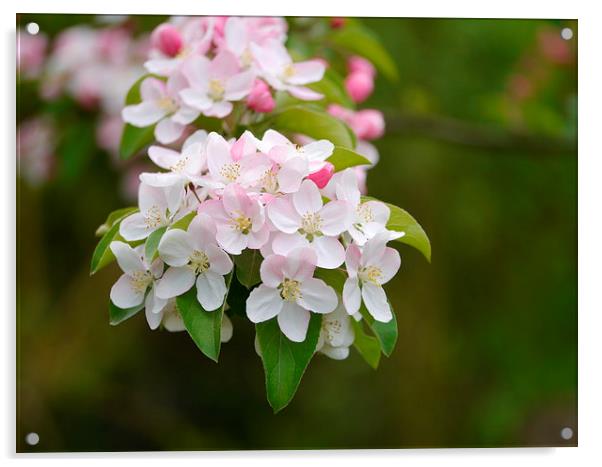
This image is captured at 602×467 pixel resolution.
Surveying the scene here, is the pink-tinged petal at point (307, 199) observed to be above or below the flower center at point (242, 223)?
above

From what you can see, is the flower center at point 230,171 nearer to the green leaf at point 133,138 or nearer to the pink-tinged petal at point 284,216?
the pink-tinged petal at point 284,216

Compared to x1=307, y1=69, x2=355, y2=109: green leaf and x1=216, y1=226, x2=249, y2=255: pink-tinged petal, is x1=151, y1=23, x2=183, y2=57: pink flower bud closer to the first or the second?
x1=307, y1=69, x2=355, y2=109: green leaf

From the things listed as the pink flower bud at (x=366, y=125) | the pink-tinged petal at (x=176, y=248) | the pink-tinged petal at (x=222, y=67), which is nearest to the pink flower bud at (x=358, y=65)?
the pink flower bud at (x=366, y=125)

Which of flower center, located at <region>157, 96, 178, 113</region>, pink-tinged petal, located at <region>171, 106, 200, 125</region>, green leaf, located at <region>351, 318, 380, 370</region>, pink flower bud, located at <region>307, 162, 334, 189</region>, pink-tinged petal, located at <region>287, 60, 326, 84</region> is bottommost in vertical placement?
green leaf, located at <region>351, 318, 380, 370</region>

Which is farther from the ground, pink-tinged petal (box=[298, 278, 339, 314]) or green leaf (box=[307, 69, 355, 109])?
green leaf (box=[307, 69, 355, 109])

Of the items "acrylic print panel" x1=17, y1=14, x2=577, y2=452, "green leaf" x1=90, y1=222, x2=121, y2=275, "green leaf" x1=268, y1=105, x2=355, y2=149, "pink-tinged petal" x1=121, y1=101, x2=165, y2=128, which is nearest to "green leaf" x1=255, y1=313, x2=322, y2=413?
"acrylic print panel" x1=17, y1=14, x2=577, y2=452

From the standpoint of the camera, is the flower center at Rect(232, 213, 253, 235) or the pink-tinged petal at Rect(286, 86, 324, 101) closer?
the flower center at Rect(232, 213, 253, 235)
